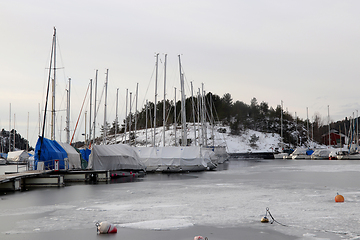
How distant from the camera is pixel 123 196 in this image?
20.8 metres

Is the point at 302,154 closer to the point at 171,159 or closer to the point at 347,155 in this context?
the point at 347,155

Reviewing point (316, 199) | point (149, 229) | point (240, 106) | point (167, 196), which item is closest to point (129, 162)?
point (167, 196)

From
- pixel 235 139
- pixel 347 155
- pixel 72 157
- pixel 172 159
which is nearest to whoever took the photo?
pixel 72 157

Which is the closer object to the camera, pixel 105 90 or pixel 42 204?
pixel 42 204

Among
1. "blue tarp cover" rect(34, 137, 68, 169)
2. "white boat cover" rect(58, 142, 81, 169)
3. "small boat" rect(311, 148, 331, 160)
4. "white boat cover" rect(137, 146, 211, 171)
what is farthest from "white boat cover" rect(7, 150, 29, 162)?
"small boat" rect(311, 148, 331, 160)

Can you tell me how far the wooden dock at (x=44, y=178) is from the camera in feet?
84.4

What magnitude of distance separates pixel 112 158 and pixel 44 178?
29.9 ft

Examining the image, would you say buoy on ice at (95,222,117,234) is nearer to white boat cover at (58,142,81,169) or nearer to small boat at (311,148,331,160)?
white boat cover at (58,142,81,169)

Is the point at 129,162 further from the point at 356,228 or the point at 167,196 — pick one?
the point at 356,228

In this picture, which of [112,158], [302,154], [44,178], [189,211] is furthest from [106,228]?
[302,154]

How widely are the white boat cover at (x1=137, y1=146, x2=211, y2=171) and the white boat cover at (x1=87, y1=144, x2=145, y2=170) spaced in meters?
5.05

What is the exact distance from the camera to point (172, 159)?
44.5m

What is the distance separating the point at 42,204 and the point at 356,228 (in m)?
14.2

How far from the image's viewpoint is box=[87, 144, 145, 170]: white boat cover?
36812 mm
